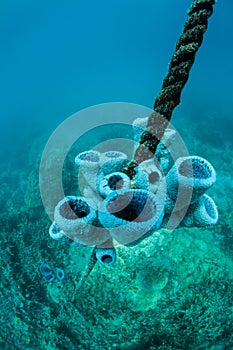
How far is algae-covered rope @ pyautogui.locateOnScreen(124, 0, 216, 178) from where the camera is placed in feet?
4.05

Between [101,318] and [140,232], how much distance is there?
3.25 metres

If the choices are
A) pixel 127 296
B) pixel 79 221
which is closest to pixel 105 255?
pixel 79 221

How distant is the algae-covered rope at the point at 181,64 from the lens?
1233mm

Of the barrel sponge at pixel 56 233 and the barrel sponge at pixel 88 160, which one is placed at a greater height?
the barrel sponge at pixel 88 160

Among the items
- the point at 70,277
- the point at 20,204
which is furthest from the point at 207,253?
the point at 20,204

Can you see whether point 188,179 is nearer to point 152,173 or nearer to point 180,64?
point 152,173

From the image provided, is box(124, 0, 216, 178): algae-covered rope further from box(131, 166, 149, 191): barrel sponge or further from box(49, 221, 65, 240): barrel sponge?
box(49, 221, 65, 240): barrel sponge

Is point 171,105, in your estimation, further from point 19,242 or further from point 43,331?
point 19,242

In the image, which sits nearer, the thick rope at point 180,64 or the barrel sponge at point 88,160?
the thick rope at point 180,64

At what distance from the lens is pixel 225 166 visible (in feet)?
25.3

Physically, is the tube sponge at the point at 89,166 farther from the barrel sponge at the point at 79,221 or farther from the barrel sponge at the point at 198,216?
the barrel sponge at the point at 198,216

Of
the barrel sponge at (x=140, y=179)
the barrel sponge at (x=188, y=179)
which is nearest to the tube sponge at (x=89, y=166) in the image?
the barrel sponge at (x=140, y=179)

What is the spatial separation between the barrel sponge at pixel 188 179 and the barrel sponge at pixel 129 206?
0.32 m

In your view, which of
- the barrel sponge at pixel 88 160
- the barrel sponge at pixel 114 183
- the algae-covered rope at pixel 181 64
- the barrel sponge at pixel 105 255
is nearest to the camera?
the algae-covered rope at pixel 181 64
